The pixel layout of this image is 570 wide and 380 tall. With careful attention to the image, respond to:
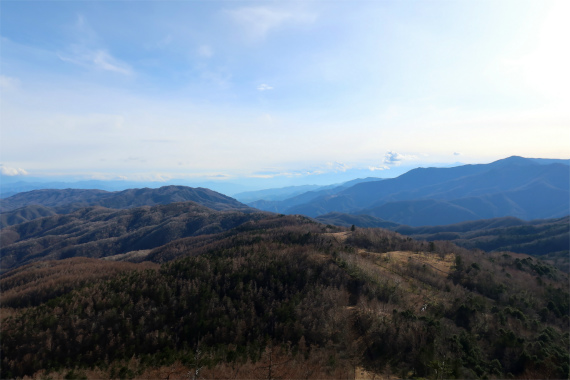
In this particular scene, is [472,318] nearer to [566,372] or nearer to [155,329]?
[566,372]

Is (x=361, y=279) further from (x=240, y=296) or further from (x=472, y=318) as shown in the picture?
(x=240, y=296)

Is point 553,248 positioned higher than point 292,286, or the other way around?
point 292,286

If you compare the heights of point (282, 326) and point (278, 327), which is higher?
point (282, 326)

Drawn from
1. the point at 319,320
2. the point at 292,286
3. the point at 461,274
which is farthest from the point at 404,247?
the point at 319,320

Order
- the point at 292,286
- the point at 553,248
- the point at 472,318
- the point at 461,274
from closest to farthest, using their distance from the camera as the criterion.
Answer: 1. the point at 472,318
2. the point at 292,286
3. the point at 461,274
4. the point at 553,248

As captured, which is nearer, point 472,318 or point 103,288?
point 472,318

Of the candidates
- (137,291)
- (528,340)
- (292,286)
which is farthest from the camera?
(292,286)

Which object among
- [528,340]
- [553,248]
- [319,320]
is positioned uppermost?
[319,320]
